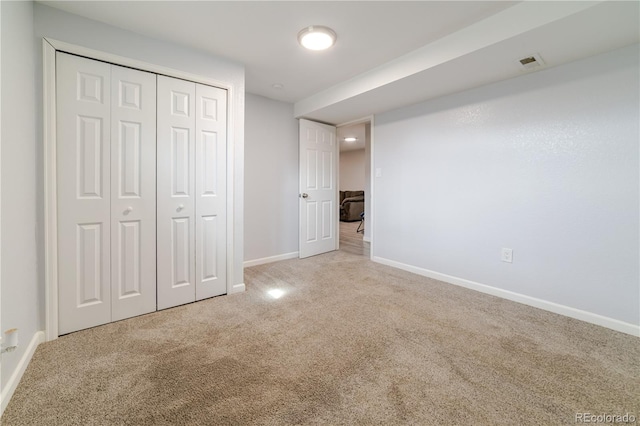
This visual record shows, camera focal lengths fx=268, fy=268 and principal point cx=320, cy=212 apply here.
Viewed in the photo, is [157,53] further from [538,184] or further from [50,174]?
[538,184]

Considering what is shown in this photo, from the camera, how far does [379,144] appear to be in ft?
12.1

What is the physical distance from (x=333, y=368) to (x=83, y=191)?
6.84 feet

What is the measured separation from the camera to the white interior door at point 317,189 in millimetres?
3961

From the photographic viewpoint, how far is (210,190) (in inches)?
97.9

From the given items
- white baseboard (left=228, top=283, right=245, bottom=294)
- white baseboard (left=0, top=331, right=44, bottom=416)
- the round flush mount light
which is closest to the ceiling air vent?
the round flush mount light

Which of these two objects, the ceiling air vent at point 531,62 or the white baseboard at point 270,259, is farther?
the white baseboard at point 270,259

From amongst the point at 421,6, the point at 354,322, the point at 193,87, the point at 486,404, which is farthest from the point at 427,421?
the point at 193,87

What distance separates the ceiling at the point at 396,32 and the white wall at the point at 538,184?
26cm

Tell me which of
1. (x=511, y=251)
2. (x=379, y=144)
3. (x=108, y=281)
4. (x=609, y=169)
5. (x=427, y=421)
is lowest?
(x=427, y=421)

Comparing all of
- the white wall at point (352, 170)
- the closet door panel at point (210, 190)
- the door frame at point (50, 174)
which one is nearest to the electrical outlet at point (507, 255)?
the closet door panel at point (210, 190)

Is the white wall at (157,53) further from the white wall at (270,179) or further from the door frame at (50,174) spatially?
the white wall at (270,179)

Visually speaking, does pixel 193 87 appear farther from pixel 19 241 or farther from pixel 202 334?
pixel 202 334

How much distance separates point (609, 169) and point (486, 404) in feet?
6.52

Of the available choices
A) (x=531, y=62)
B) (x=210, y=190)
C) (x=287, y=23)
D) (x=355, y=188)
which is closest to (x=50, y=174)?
(x=210, y=190)
